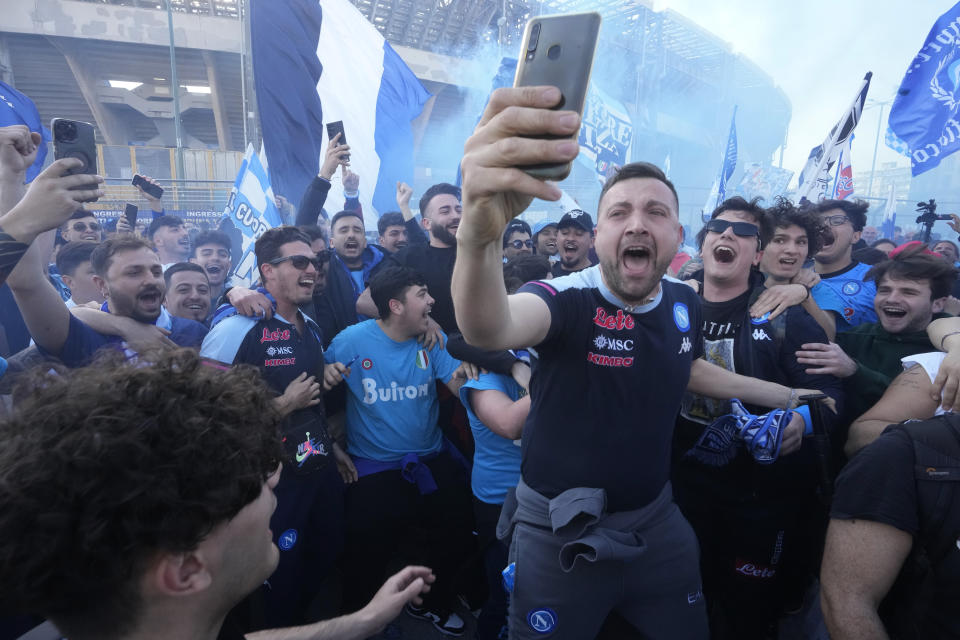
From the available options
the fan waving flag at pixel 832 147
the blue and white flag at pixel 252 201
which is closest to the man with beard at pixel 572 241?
the fan waving flag at pixel 832 147

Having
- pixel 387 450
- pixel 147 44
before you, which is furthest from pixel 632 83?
pixel 387 450

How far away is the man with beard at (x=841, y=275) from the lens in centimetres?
412

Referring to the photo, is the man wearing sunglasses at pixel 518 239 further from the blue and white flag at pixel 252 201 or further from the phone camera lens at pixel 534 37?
the phone camera lens at pixel 534 37

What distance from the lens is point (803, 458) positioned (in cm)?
269

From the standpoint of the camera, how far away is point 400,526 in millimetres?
3533

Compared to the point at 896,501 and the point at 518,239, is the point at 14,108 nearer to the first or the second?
the point at 518,239

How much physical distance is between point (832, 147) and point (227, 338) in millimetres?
7420

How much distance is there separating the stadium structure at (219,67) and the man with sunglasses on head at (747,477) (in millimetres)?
19533

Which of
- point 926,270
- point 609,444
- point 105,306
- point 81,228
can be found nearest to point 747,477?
point 609,444

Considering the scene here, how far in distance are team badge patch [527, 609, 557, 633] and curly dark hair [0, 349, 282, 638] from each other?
1.30m

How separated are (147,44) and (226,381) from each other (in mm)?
31225

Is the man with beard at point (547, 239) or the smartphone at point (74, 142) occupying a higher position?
the smartphone at point (74, 142)

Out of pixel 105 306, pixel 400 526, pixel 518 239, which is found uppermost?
pixel 518 239

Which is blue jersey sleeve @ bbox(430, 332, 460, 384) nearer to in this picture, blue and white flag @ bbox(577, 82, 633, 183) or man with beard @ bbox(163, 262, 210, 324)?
man with beard @ bbox(163, 262, 210, 324)
